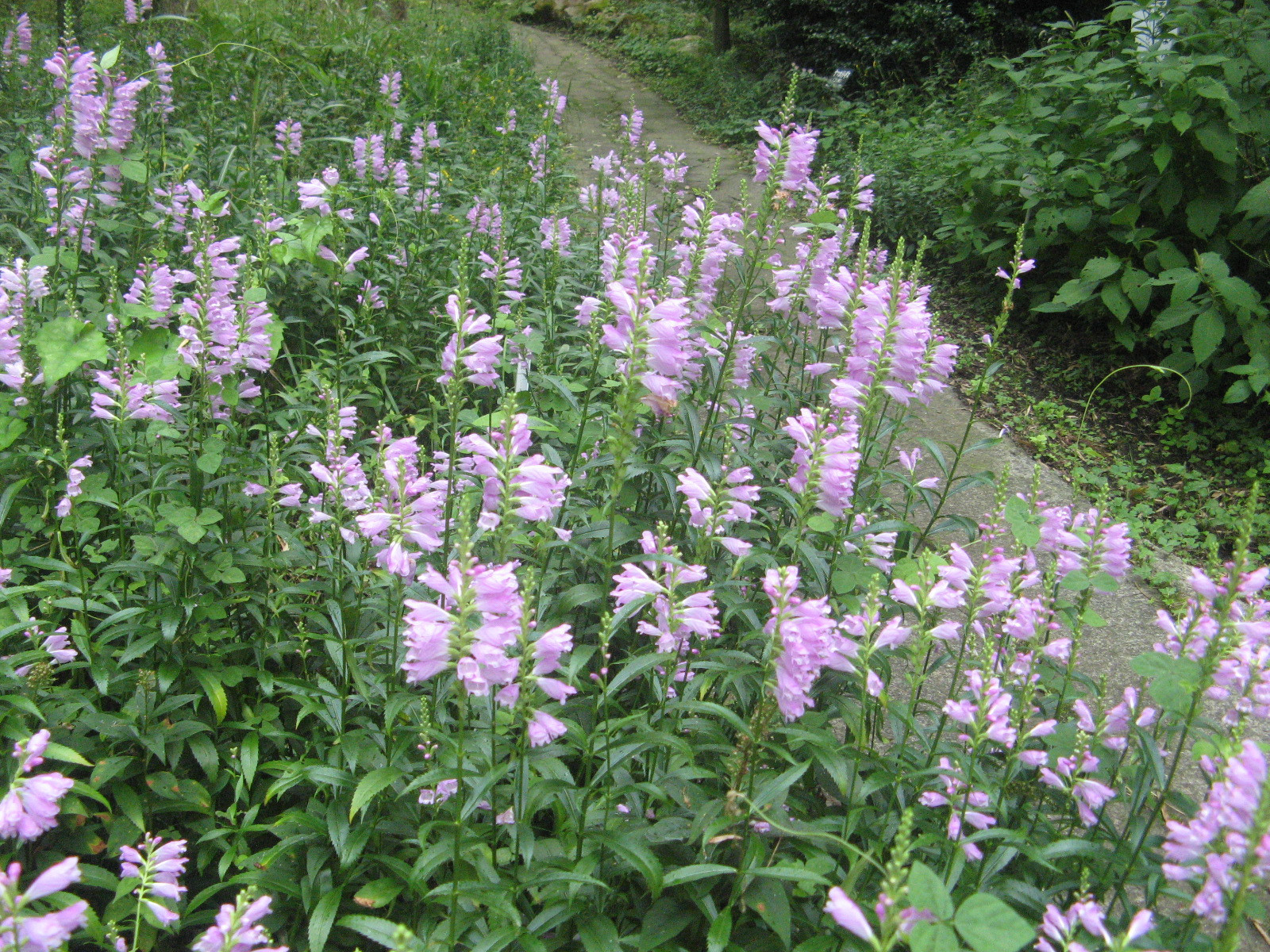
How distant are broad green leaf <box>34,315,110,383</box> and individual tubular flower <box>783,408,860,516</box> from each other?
2.01 meters

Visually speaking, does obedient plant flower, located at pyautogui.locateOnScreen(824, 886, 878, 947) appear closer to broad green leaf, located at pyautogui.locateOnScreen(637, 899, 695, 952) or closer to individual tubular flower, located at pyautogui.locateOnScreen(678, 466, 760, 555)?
broad green leaf, located at pyautogui.locateOnScreen(637, 899, 695, 952)

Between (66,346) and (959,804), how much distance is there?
2766 millimetres

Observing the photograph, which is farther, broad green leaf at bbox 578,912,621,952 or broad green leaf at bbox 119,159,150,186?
broad green leaf at bbox 119,159,150,186

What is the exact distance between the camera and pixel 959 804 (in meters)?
2.14

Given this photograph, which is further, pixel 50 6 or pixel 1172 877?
pixel 50 6

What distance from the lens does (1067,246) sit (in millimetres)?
7289

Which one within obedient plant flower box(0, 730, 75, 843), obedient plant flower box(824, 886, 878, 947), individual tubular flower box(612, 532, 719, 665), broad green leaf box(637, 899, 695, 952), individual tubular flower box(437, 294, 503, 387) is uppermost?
individual tubular flower box(437, 294, 503, 387)

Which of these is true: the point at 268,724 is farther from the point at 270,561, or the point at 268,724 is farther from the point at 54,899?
the point at 54,899

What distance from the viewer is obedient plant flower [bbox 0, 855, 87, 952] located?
1.28 m

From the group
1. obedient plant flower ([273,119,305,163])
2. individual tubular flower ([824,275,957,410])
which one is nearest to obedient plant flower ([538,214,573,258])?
obedient plant flower ([273,119,305,163])

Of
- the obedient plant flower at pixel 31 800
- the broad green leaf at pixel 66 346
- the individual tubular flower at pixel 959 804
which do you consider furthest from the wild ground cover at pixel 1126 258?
the obedient plant flower at pixel 31 800

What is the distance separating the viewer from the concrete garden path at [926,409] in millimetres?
4254

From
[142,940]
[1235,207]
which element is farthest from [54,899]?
[1235,207]

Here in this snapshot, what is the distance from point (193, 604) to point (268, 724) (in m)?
0.41
